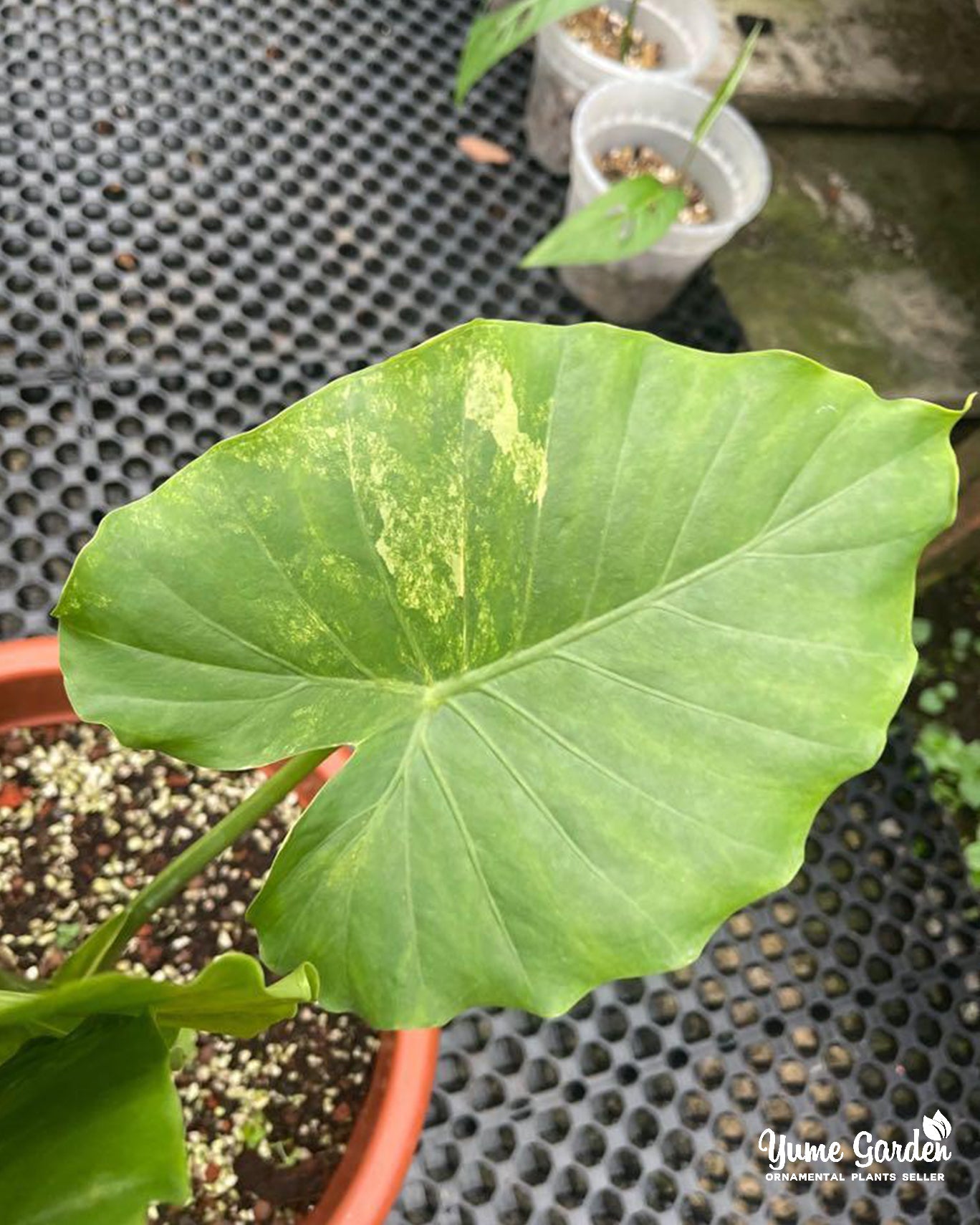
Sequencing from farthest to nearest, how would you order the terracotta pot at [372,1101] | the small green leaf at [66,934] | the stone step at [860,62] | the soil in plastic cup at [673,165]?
the stone step at [860,62] → the soil in plastic cup at [673,165] → the small green leaf at [66,934] → the terracotta pot at [372,1101]

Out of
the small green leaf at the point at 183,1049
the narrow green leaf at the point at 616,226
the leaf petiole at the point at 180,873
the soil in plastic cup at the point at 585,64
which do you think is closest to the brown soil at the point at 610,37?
the soil in plastic cup at the point at 585,64

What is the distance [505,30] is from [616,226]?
265 millimetres

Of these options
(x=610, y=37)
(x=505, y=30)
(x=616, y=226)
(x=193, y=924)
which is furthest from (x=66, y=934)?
(x=610, y=37)

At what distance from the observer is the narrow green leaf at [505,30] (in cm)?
115

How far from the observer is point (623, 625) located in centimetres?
58

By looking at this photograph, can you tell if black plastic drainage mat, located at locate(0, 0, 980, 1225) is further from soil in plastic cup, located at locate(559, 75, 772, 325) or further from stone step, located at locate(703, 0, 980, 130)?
stone step, located at locate(703, 0, 980, 130)

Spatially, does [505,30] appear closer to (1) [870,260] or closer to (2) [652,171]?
(2) [652,171]

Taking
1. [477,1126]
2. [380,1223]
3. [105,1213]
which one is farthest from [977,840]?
[105,1213]

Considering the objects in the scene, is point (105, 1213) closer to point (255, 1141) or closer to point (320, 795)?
point (320, 795)

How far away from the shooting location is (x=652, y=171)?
1472 millimetres

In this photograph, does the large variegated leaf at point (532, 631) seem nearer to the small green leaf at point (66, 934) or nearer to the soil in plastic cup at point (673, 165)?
the small green leaf at point (66, 934)

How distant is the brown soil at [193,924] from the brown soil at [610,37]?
1.24 meters

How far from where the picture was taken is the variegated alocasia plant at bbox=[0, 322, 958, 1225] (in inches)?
21.2

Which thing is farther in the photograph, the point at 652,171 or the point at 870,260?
the point at 870,260
